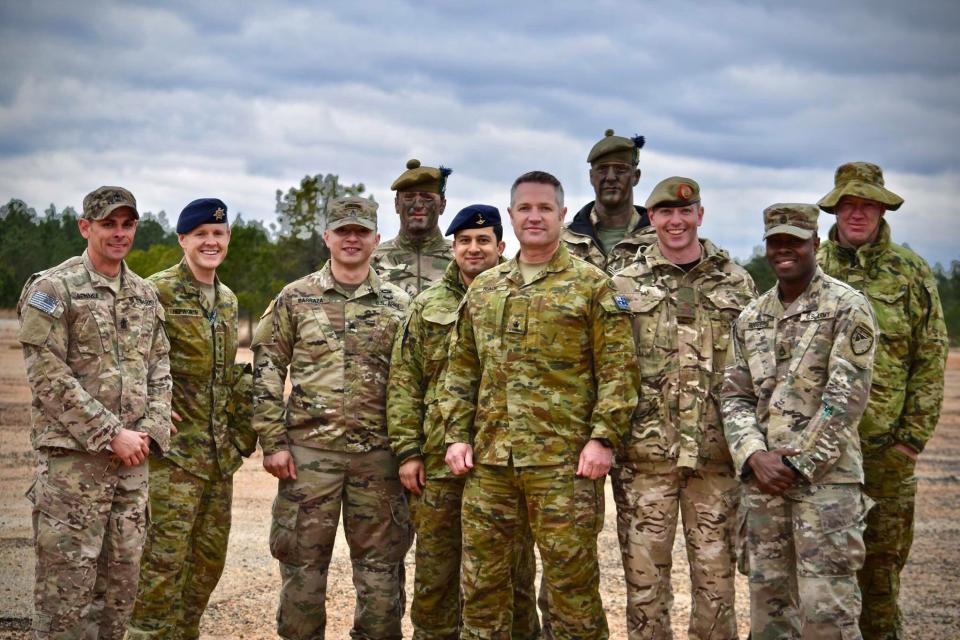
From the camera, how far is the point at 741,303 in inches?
201

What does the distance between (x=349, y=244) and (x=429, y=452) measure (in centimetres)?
133

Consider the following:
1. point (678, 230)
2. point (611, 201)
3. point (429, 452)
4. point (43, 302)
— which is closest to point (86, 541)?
point (43, 302)

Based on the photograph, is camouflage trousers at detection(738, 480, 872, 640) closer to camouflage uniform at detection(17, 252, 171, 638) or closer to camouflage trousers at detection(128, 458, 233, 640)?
camouflage trousers at detection(128, 458, 233, 640)

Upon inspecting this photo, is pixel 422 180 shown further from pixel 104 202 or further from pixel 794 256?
pixel 794 256

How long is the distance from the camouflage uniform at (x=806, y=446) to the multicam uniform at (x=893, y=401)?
1111 mm

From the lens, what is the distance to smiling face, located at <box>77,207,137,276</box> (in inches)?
190

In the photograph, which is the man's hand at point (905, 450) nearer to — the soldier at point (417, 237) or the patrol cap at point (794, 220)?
the patrol cap at point (794, 220)

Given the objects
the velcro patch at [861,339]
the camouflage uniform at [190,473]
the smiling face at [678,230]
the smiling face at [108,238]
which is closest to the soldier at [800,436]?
the velcro patch at [861,339]

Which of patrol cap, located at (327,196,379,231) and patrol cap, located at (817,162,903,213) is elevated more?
patrol cap, located at (817,162,903,213)

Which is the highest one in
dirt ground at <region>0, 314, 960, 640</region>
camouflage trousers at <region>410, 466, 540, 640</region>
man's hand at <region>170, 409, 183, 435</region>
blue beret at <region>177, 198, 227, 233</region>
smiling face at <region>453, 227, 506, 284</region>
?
blue beret at <region>177, 198, 227, 233</region>

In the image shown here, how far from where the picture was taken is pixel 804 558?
4.38 meters

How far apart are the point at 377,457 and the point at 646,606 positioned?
1711mm

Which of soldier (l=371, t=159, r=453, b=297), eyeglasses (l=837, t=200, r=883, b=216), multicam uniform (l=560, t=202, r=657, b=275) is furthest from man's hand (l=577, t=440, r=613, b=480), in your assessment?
soldier (l=371, t=159, r=453, b=297)

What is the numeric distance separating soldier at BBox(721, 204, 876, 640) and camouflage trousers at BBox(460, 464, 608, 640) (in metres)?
0.80
